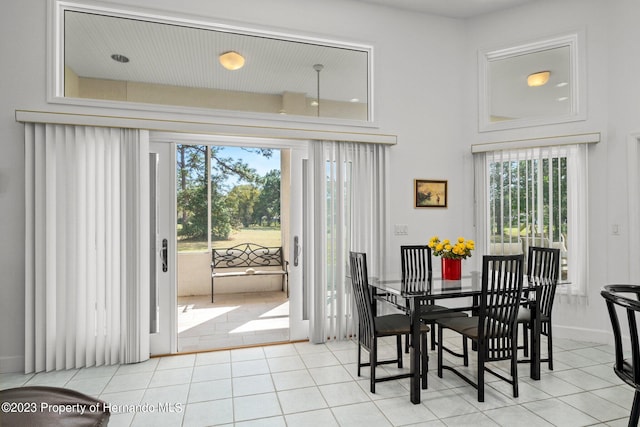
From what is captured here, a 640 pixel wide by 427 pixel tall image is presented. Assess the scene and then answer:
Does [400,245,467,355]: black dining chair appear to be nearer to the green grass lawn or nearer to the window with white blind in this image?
the window with white blind

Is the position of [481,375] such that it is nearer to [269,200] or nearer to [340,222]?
[340,222]

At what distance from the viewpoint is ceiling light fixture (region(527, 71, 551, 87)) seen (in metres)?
4.14

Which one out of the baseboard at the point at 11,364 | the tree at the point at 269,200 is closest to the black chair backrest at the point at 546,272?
the tree at the point at 269,200

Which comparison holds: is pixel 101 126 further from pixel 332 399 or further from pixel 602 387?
pixel 602 387

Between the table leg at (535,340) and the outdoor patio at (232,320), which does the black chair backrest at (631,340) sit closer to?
the table leg at (535,340)

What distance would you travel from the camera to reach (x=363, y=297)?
9.30 feet

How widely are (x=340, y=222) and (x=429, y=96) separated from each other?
6.12 feet

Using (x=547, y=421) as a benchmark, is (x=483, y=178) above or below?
above

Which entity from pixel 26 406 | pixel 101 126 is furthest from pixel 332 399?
pixel 101 126

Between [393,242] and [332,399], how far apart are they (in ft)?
6.40

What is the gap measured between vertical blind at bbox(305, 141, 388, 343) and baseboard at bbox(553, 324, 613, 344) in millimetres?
2049

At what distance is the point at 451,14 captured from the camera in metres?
4.36

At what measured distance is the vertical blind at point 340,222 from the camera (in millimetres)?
3865

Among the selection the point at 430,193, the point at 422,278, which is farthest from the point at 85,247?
the point at 430,193
